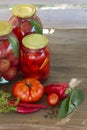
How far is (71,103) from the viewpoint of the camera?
0.95 meters

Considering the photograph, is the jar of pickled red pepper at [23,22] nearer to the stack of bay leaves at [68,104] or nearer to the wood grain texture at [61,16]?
the stack of bay leaves at [68,104]

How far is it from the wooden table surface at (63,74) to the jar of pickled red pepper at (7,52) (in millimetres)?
46

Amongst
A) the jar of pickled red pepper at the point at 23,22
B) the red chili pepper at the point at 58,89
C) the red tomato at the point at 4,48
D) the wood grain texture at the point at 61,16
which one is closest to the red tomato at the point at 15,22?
the jar of pickled red pepper at the point at 23,22

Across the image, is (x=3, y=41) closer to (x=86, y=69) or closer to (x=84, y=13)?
(x=86, y=69)

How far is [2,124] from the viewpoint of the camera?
916mm

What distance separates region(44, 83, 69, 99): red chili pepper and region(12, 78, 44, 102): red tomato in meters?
0.03

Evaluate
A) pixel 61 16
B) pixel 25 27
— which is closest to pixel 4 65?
pixel 25 27

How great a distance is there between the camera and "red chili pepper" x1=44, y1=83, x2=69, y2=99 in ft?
3.22

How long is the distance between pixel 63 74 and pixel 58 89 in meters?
0.11

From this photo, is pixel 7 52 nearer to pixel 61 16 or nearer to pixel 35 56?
pixel 35 56

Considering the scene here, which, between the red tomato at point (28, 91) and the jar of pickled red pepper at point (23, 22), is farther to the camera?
the jar of pickled red pepper at point (23, 22)

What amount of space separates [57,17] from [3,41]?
2.19 feet

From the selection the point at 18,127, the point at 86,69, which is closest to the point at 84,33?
the point at 86,69

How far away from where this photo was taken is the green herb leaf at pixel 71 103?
936 millimetres
